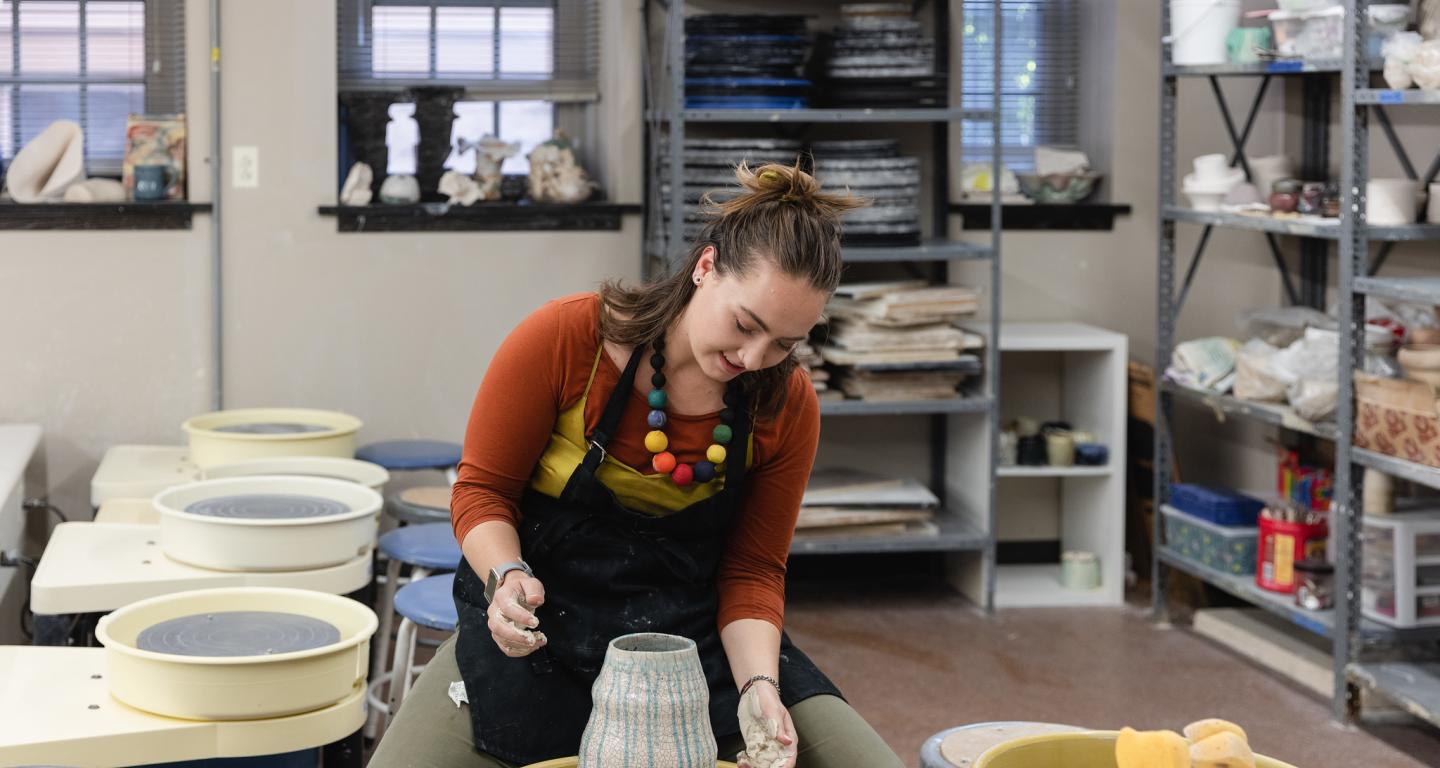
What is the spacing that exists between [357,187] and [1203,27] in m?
2.41

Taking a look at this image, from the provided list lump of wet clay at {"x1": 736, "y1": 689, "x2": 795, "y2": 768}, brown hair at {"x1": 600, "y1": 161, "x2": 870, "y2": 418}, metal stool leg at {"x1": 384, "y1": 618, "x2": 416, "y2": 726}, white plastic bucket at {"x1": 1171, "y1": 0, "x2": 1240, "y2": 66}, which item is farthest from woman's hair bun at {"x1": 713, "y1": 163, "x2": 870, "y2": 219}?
white plastic bucket at {"x1": 1171, "y1": 0, "x2": 1240, "y2": 66}

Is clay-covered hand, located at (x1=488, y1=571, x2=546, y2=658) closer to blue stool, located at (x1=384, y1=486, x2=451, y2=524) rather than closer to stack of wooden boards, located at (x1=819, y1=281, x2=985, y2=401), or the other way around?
blue stool, located at (x1=384, y1=486, x2=451, y2=524)

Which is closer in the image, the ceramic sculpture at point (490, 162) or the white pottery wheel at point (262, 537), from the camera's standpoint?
the white pottery wheel at point (262, 537)

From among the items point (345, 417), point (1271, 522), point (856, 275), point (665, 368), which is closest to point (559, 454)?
point (665, 368)

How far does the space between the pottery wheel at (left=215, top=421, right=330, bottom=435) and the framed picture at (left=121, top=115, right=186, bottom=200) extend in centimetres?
81

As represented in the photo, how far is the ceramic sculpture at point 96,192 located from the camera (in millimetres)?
4410

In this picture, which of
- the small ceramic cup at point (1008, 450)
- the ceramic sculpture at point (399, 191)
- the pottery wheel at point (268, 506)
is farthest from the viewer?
the small ceramic cup at point (1008, 450)

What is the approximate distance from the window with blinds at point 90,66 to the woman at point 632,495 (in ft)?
9.57

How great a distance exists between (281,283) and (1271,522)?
280 centimetres

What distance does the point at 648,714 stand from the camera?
5.29 feet

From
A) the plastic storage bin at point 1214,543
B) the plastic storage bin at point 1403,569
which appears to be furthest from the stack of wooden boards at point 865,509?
the plastic storage bin at point 1403,569

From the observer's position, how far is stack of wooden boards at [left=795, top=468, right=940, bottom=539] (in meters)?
4.48

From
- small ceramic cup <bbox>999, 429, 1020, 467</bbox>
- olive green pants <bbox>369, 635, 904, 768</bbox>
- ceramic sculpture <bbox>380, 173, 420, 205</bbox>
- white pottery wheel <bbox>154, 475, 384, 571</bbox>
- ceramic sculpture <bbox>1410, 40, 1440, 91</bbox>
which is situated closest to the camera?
olive green pants <bbox>369, 635, 904, 768</bbox>

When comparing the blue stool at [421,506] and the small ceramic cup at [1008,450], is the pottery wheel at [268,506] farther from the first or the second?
the small ceramic cup at [1008,450]
